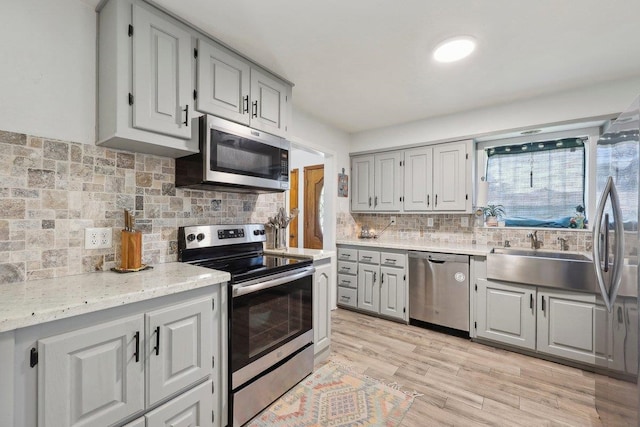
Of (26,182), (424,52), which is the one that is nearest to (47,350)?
(26,182)

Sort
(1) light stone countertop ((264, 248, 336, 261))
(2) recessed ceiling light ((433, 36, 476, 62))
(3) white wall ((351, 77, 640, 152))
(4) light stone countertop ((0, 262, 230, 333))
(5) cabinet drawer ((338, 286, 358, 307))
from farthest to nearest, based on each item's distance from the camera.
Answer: (5) cabinet drawer ((338, 286, 358, 307))
(3) white wall ((351, 77, 640, 152))
(1) light stone countertop ((264, 248, 336, 261))
(2) recessed ceiling light ((433, 36, 476, 62))
(4) light stone countertop ((0, 262, 230, 333))

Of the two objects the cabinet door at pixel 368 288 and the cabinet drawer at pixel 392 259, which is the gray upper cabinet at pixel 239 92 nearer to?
the cabinet drawer at pixel 392 259

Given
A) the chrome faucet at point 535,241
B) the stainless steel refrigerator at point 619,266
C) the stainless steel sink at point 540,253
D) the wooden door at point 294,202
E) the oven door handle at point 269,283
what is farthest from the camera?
the wooden door at point 294,202

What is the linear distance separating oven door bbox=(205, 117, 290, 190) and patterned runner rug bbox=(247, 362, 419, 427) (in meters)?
1.49

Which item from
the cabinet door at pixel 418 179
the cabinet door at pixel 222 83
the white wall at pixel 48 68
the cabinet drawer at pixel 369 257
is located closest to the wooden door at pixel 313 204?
the cabinet drawer at pixel 369 257

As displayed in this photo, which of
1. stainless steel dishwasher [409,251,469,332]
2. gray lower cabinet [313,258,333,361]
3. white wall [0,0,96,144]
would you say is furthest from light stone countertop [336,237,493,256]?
white wall [0,0,96,144]

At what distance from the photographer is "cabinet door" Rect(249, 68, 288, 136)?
6.99ft

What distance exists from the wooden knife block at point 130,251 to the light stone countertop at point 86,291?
66mm

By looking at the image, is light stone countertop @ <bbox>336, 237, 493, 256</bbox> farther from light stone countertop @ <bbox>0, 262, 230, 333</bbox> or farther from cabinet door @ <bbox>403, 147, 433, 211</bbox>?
light stone countertop @ <bbox>0, 262, 230, 333</bbox>

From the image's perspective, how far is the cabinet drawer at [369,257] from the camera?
3.42m

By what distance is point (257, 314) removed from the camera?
1.73m

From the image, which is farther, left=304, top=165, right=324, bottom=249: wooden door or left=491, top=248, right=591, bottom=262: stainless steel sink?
left=304, top=165, right=324, bottom=249: wooden door

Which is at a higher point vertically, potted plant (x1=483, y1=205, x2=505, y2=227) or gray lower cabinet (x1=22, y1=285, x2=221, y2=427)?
A: potted plant (x1=483, y1=205, x2=505, y2=227)

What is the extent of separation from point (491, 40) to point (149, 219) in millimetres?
2504
